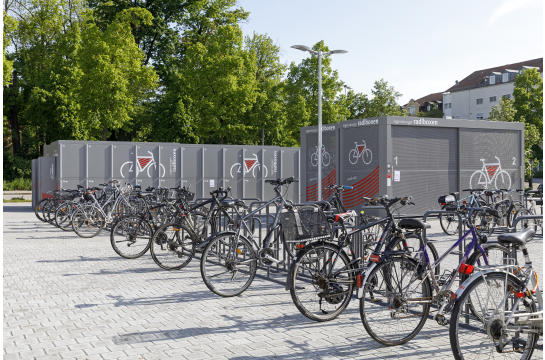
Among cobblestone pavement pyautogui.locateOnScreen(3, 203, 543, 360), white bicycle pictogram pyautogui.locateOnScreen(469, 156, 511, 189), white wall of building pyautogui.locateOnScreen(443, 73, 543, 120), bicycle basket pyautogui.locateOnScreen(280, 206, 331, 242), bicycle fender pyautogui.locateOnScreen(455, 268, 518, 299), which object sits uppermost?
white wall of building pyautogui.locateOnScreen(443, 73, 543, 120)

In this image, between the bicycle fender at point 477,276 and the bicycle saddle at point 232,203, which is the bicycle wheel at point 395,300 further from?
the bicycle saddle at point 232,203

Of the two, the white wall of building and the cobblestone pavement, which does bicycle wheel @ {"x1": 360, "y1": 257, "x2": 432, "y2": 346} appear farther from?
the white wall of building

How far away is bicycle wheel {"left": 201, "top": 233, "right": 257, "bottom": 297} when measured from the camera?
6668 mm

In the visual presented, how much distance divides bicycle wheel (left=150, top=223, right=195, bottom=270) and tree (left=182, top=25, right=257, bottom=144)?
24.3 m

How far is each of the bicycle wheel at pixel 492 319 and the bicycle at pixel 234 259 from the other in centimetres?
309

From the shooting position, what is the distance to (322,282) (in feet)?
17.8

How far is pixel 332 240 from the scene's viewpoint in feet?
18.9

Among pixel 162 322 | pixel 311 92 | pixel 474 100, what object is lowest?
pixel 162 322

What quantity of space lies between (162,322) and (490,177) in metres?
14.9

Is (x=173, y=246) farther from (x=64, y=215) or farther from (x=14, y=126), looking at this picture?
(x=14, y=126)

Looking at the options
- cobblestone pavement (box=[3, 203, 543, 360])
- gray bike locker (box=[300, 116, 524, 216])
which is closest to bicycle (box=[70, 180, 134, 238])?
cobblestone pavement (box=[3, 203, 543, 360])

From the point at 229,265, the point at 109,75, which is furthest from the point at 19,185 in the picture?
the point at 229,265

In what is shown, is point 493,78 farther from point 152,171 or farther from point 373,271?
point 373,271

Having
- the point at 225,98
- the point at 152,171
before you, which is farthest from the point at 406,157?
the point at 225,98
